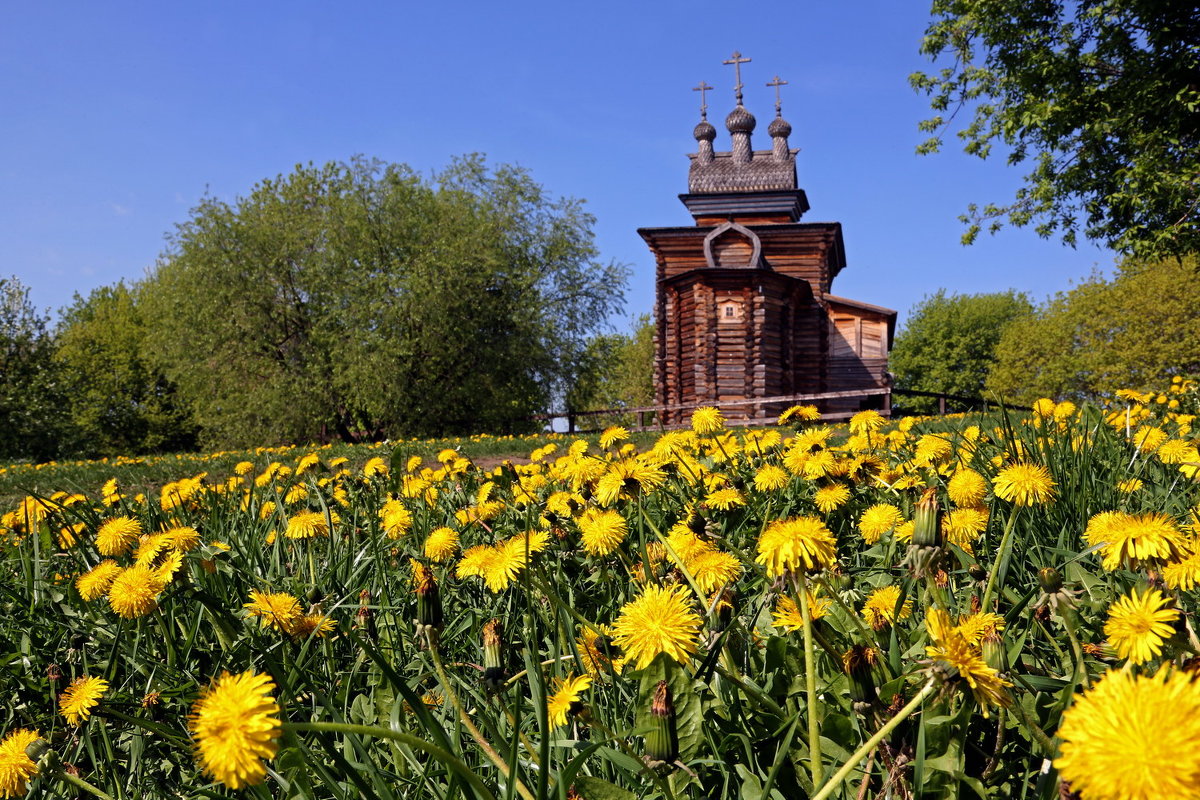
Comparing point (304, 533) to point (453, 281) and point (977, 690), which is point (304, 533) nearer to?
point (977, 690)

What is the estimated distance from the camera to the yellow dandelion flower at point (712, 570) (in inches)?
61.1

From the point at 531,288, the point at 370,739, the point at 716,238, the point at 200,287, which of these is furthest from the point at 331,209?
the point at 370,739

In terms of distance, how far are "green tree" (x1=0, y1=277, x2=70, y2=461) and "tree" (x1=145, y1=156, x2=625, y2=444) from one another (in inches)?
161

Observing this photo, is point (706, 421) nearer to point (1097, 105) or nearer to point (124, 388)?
point (1097, 105)

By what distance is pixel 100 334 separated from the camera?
42.8m

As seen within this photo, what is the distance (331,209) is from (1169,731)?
27.4 m

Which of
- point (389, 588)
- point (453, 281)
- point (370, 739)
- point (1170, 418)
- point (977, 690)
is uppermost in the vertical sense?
point (453, 281)

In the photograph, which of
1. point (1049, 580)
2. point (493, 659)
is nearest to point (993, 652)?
point (1049, 580)

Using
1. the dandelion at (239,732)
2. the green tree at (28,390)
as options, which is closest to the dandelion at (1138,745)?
the dandelion at (239,732)

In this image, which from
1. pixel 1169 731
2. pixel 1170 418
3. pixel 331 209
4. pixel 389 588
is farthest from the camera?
pixel 331 209

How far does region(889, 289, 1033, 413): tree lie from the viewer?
183 feet

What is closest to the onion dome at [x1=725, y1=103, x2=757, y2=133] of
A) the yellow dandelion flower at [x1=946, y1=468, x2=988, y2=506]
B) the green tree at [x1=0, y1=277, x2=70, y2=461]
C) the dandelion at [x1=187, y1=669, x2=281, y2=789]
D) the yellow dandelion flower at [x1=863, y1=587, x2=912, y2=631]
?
the green tree at [x1=0, y1=277, x2=70, y2=461]

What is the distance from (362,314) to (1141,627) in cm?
2347

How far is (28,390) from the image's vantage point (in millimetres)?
26438
